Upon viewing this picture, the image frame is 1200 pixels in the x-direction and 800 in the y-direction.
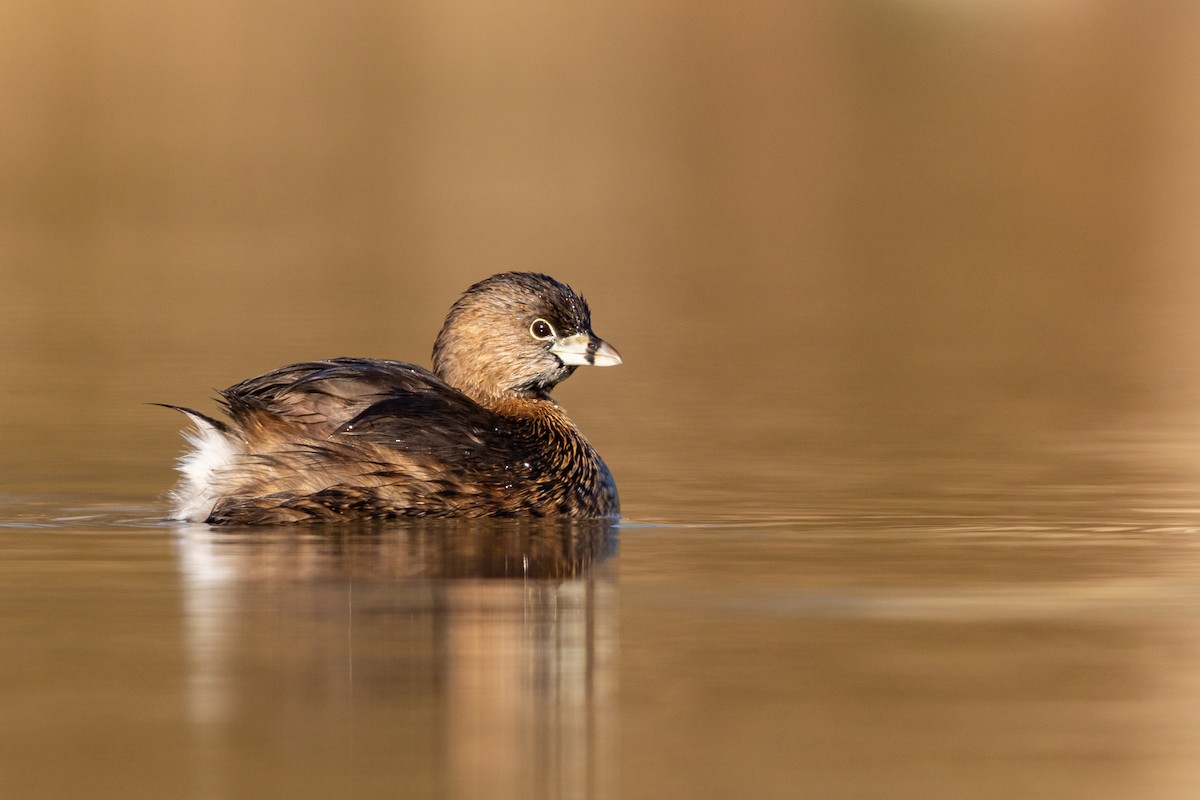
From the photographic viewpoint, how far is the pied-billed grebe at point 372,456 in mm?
11023

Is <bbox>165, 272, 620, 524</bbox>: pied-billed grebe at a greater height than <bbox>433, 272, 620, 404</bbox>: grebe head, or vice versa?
<bbox>433, 272, 620, 404</bbox>: grebe head

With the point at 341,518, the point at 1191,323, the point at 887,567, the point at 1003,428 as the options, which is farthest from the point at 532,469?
the point at 1191,323

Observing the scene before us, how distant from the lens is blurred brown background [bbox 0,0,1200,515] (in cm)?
1576

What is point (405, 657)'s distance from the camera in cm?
816

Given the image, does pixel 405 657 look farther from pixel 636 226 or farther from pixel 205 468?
pixel 636 226

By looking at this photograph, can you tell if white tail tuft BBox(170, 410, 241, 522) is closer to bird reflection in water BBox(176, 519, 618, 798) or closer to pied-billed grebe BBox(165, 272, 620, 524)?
pied-billed grebe BBox(165, 272, 620, 524)

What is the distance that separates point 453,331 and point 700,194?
941 inches

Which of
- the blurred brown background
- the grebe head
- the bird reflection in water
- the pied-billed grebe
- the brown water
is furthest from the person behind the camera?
the blurred brown background

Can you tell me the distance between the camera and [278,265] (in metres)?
25.5

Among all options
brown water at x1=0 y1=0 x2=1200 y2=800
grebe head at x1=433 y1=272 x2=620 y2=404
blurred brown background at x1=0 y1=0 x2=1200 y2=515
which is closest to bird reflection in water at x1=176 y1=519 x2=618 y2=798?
brown water at x1=0 y1=0 x2=1200 y2=800

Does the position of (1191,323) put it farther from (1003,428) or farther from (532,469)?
(532,469)

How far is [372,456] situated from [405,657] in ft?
9.79

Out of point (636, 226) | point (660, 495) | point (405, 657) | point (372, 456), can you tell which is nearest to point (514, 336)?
point (660, 495)

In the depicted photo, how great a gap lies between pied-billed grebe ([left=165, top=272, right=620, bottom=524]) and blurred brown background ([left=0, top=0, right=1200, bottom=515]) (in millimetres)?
631
